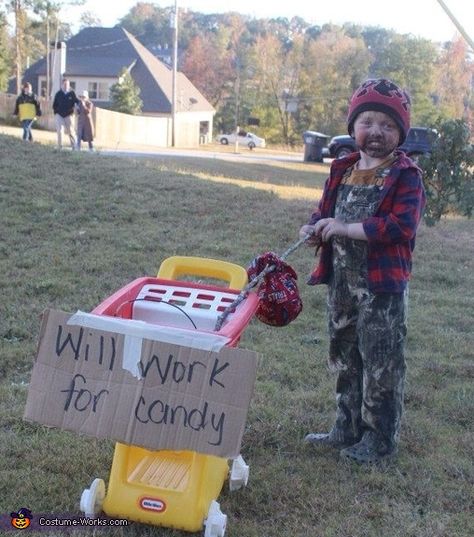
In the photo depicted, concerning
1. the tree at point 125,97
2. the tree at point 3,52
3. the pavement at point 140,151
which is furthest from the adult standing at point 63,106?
the tree at point 125,97

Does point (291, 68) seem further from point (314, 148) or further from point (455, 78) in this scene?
point (314, 148)

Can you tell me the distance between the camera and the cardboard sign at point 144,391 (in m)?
2.38

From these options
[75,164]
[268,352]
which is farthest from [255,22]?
[268,352]

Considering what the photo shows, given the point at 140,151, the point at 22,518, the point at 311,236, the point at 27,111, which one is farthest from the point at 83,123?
the point at 22,518

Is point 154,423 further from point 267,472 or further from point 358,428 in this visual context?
point 358,428

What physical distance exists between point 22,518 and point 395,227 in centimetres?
180

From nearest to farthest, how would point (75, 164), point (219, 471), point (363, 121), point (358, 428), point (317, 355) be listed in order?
point (219, 471) < point (363, 121) < point (358, 428) < point (317, 355) < point (75, 164)

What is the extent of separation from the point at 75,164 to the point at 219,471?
894cm

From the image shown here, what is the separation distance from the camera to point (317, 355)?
16.2ft

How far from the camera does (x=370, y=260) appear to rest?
325 cm

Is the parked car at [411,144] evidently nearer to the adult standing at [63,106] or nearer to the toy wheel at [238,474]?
the adult standing at [63,106]

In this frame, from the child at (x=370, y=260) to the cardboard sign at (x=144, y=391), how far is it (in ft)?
3.33

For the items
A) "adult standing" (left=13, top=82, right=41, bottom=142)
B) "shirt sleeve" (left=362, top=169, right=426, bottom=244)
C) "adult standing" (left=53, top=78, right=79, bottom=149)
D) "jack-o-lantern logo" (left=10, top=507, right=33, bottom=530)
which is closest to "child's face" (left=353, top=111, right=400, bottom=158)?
"shirt sleeve" (left=362, top=169, right=426, bottom=244)

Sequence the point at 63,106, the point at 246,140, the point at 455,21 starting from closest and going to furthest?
the point at 455,21 < the point at 63,106 < the point at 246,140
